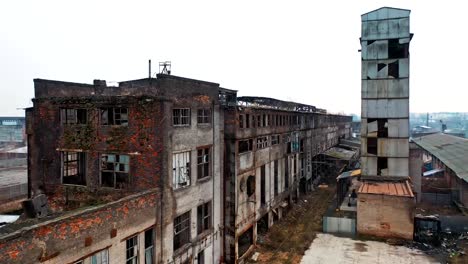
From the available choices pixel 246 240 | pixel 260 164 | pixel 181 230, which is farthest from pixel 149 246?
pixel 260 164

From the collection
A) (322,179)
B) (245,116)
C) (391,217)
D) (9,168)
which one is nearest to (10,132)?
(9,168)

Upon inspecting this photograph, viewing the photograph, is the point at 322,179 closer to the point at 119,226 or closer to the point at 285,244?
the point at 285,244

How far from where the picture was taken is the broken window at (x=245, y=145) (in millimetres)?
23013

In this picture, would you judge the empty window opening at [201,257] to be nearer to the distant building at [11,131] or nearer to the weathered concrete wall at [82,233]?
the weathered concrete wall at [82,233]

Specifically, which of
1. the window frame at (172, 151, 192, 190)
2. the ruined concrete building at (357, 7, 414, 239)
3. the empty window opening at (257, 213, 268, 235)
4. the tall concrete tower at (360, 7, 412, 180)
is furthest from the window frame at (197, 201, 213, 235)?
the tall concrete tower at (360, 7, 412, 180)

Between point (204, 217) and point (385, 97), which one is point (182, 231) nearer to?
point (204, 217)

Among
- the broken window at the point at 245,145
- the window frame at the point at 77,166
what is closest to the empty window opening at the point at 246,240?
the broken window at the point at 245,145

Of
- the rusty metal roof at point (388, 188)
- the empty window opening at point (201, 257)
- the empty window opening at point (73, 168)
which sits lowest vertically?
the empty window opening at point (201, 257)

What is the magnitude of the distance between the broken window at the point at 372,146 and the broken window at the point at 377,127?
0.50 metres

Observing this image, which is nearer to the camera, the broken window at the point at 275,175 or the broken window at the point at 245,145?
the broken window at the point at 245,145

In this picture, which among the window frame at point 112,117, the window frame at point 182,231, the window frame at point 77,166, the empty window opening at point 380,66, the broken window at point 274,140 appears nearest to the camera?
the window frame at point 112,117

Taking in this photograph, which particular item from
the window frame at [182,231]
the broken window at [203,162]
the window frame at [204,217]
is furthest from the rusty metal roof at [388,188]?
the window frame at [182,231]

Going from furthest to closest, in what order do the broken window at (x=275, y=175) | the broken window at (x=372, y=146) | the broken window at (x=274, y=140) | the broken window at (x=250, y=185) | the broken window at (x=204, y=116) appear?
the broken window at (x=372, y=146), the broken window at (x=275, y=175), the broken window at (x=274, y=140), the broken window at (x=250, y=185), the broken window at (x=204, y=116)

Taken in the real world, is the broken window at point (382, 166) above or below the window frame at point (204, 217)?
above
